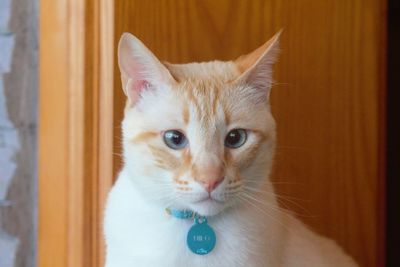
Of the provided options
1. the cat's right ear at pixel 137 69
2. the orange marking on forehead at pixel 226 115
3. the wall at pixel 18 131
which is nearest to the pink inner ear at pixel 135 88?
the cat's right ear at pixel 137 69

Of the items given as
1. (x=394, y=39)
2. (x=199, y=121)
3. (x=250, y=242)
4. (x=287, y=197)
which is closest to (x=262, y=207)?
(x=250, y=242)

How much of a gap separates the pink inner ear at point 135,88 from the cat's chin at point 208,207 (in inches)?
7.6

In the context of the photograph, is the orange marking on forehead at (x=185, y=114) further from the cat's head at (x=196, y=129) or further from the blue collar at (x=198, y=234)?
the blue collar at (x=198, y=234)

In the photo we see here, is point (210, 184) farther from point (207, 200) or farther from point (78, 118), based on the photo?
point (78, 118)

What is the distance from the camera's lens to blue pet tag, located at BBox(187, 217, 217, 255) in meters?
0.89

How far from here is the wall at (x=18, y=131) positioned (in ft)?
3.90

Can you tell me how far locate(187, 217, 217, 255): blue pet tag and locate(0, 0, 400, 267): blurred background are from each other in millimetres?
244

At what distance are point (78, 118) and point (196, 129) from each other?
1.00 feet

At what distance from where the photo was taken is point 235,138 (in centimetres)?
89

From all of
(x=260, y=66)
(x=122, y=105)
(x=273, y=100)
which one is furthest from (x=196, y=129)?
(x=273, y=100)

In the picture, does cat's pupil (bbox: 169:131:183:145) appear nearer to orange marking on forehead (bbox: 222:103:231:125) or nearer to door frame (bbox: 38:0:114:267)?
orange marking on forehead (bbox: 222:103:231:125)

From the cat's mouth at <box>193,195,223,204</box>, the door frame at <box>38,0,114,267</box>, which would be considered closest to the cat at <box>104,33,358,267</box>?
the cat's mouth at <box>193,195,223,204</box>

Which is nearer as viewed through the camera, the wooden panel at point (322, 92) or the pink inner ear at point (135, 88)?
the pink inner ear at point (135, 88)

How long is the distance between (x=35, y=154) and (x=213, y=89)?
18.8 inches
